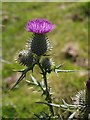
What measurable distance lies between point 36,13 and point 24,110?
3.95 m

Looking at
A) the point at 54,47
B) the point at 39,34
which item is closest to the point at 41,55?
the point at 39,34

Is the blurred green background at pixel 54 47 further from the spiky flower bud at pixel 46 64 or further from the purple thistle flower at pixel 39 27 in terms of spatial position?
the purple thistle flower at pixel 39 27

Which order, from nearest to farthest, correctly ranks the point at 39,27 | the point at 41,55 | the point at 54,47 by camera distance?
the point at 39,27 < the point at 41,55 < the point at 54,47

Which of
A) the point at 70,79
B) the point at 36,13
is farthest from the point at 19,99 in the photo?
the point at 36,13

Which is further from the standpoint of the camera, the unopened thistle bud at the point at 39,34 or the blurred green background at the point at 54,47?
the blurred green background at the point at 54,47

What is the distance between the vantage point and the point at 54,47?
6.79 meters

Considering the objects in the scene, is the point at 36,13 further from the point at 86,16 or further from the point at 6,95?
the point at 6,95

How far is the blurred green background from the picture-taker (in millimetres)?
5113

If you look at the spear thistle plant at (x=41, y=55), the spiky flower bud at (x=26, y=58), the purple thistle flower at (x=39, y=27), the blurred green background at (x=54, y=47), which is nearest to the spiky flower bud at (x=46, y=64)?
the spear thistle plant at (x=41, y=55)

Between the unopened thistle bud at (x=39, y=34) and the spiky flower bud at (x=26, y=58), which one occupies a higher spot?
the unopened thistle bud at (x=39, y=34)

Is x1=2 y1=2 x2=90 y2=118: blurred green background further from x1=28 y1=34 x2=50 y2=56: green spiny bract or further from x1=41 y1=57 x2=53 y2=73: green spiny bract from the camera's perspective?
x1=41 y1=57 x2=53 y2=73: green spiny bract

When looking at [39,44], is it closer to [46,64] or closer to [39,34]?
[39,34]

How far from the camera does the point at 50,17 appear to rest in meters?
8.33

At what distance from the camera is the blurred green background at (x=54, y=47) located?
5.11 metres
